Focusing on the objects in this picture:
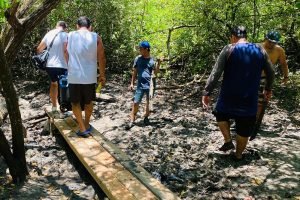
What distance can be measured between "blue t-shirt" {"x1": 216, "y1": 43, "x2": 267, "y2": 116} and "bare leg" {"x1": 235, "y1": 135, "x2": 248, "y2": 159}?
392mm

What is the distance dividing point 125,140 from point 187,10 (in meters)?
4.55

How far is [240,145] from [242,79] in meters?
1.03

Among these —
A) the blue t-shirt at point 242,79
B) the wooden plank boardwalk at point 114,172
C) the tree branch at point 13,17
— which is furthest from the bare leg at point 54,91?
the blue t-shirt at point 242,79

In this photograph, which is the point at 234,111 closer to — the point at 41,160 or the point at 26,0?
the point at 41,160

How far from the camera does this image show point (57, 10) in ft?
39.1

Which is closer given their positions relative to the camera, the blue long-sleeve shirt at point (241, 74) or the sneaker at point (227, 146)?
the blue long-sleeve shirt at point (241, 74)

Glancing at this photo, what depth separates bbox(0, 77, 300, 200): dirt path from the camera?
5297mm

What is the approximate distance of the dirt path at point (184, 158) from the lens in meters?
5.30

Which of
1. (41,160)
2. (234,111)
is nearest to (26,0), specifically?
(41,160)

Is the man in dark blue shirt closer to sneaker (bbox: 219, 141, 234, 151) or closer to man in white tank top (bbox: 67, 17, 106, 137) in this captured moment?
sneaker (bbox: 219, 141, 234, 151)

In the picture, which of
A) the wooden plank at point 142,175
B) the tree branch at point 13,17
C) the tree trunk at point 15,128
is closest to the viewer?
the wooden plank at point 142,175

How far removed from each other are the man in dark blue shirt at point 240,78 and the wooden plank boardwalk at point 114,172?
1415 mm

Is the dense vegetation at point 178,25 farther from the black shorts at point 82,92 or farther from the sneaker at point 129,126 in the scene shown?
the black shorts at point 82,92

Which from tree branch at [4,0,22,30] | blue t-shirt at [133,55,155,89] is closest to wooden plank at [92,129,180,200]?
blue t-shirt at [133,55,155,89]
